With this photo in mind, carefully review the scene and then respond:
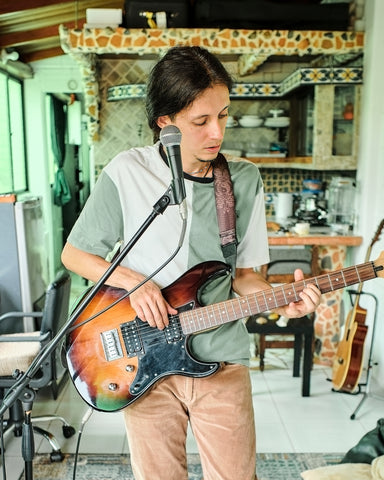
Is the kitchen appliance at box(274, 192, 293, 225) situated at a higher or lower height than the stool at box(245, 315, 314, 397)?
higher

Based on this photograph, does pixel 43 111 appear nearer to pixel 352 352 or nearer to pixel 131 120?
pixel 131 120

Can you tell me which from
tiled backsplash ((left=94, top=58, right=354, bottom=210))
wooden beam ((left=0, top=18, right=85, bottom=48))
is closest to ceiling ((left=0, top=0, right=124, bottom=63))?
wooden beam ((left=0, top=18, right=85, bottom=48))

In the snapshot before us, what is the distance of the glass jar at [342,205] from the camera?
3983 mm

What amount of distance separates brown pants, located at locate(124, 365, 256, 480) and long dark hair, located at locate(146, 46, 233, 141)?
75 cm

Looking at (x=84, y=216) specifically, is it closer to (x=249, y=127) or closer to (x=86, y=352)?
(x=86, y=352)

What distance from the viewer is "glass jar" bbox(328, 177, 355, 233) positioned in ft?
13.1

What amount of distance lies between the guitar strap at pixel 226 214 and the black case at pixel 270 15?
3.05 m

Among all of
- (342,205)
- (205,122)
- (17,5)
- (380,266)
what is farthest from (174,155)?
(17,5)

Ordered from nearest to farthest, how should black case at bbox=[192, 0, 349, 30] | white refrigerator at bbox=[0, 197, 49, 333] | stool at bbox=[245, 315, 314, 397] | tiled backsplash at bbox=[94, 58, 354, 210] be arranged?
white refrigerator at bbox=[0, 197, 49, 333] < stool at bbox=[245, 315, 314, 397] < black case at bbox=[192, 0, 349, 30] < tiled backsplash at bbox=[94, 58, 354, 210]

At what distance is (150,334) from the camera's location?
1487 mm

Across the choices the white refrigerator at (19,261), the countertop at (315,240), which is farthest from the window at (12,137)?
the countertop at (315,240)

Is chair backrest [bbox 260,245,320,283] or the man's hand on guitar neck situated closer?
the man's hand on guitar neck

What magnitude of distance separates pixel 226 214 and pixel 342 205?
2.88m

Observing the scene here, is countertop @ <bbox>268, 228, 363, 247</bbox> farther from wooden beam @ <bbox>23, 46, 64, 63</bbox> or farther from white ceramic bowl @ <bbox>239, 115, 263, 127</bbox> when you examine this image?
wooden beam @ <bbox>23, 46, 64, 63</bbox>
